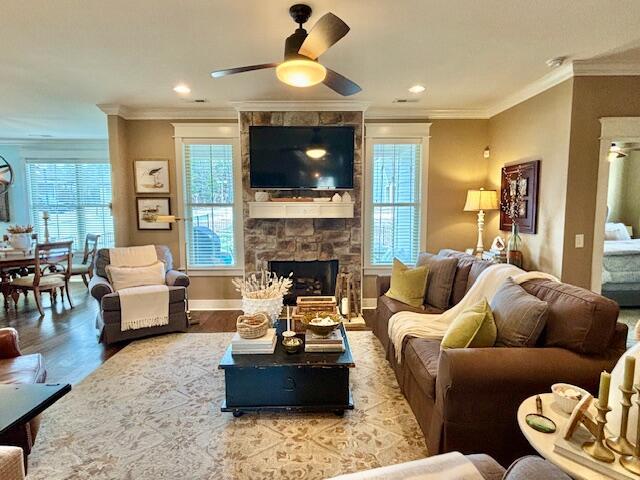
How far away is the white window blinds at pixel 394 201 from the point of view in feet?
16.3

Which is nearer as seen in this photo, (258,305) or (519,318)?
(519,318)

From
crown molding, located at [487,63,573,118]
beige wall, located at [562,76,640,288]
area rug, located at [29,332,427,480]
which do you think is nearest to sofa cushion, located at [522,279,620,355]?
area rug, located at [29,332,427,480]

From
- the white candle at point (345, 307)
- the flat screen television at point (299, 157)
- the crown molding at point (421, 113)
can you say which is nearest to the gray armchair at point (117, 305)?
the flat screen television at point (299, 157)

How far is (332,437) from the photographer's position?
7.43 ft

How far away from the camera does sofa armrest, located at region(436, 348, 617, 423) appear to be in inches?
72.0

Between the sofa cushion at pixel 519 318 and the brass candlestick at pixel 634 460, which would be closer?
the brass candlestick at pixel 634 460

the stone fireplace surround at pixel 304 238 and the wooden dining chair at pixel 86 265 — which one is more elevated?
the stone fireplace surround at pixel 304 238

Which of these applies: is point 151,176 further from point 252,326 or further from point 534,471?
point 534,471

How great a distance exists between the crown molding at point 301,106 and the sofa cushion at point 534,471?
420 centimetres

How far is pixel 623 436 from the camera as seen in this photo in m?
1.21

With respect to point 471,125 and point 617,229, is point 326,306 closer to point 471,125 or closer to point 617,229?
point 471,125

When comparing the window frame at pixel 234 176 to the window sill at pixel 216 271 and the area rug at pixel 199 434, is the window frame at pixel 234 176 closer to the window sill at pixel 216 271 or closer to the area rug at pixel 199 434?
the window sill at pixel 216 271

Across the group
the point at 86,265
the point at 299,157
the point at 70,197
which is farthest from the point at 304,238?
the point at 70,197

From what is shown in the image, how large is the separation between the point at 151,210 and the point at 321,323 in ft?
11.5
